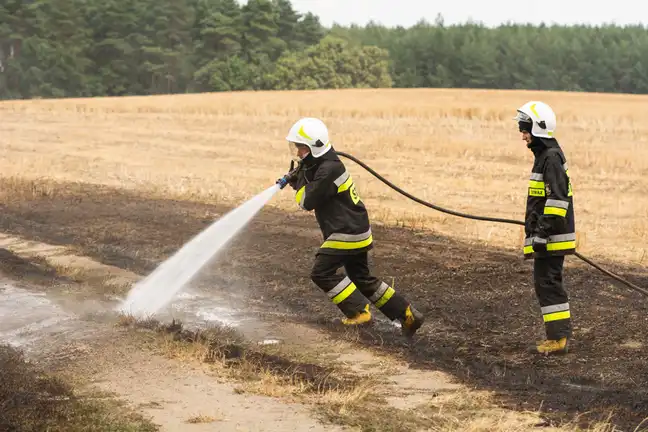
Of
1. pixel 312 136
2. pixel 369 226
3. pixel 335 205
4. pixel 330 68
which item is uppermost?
pixel 330 68

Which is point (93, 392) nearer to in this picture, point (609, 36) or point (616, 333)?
point (616, 333)

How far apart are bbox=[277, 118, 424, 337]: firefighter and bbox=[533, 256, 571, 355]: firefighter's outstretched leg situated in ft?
3.48

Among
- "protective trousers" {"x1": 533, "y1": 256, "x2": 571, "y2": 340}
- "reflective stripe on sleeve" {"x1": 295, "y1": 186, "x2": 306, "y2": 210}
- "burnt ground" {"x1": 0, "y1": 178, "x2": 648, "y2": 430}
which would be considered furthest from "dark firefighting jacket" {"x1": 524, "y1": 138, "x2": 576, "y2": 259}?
"reflective stripe on sleeve" {"x1": 295, "y1": 186, "x2": 306, "y2": 210}

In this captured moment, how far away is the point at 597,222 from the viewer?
Answer: 13734 mm

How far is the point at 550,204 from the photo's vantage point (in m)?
7.07

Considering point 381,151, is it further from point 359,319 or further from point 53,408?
point 53,408

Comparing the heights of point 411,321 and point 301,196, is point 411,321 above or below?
below

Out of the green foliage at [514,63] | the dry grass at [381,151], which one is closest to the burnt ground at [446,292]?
the dry grass at [381,151]

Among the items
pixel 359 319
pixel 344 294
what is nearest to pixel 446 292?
pixel 359 319

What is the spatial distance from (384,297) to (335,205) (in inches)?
33.8

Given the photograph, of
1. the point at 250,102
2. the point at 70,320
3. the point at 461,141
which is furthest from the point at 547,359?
the point at 250,102

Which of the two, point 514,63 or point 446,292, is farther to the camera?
point 514,63

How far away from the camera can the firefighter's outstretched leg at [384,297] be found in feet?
25.8

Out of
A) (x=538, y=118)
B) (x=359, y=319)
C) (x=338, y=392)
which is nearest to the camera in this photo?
(x=338, y=392)
